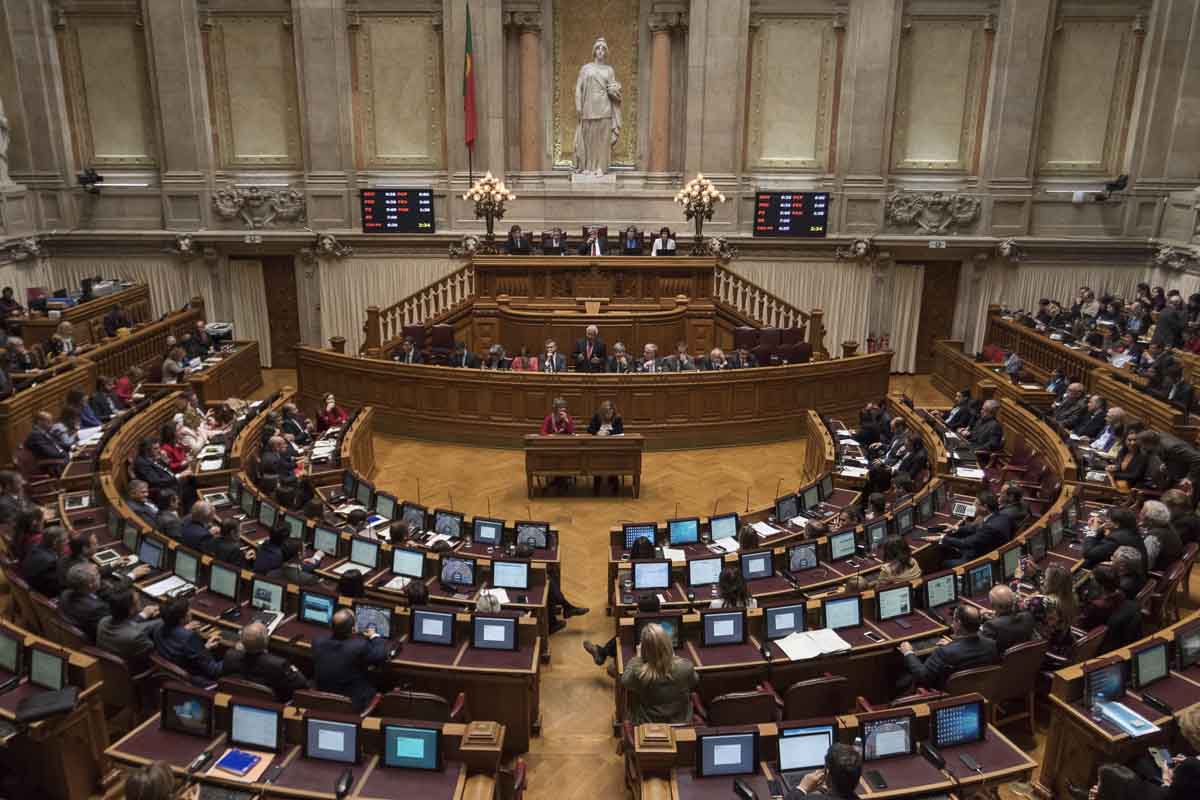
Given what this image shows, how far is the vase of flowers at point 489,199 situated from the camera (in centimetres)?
1741

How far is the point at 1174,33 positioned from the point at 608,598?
54.4 ft

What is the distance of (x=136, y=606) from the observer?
6.55 meters

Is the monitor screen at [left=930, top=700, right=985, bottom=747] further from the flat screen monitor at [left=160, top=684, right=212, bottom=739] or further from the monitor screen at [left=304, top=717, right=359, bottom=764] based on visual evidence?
the flat screen monitor at [left=160, top=684, right=212, bottom=739]

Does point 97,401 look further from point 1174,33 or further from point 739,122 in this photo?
point 1174,33

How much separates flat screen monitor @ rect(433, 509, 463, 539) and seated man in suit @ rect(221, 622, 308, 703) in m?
3.01

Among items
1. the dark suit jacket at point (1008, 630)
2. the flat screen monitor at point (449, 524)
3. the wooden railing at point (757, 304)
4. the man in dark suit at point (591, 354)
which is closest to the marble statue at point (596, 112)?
the wooden railing at point (757, 304)

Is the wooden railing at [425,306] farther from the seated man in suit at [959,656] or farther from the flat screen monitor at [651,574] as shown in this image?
the seated man in suit at [959,656]

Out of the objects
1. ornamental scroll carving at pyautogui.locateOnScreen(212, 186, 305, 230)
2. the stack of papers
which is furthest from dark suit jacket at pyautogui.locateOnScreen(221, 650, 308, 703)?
ornamental scroll carving at pyautogui.locateOnScreen(212, 186, 305, 230)

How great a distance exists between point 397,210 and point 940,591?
14495 millimetres

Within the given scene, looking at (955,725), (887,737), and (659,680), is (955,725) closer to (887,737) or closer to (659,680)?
(887,737)

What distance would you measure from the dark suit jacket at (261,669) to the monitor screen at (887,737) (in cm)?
370

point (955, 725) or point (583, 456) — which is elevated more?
point (955, 725)

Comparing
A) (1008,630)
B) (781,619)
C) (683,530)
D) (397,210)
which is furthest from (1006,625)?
(397,210)

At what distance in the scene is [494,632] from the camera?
6.71 m
